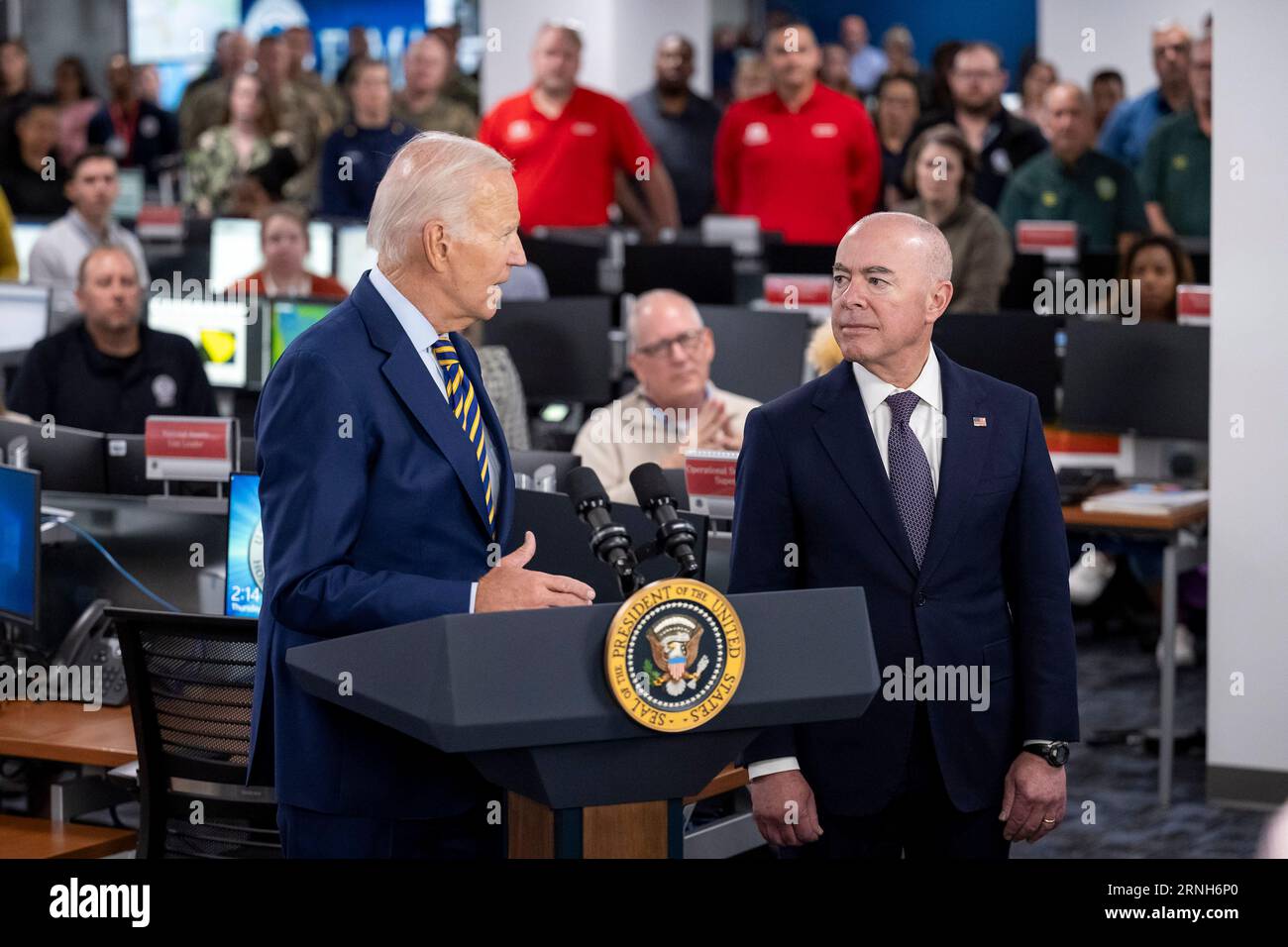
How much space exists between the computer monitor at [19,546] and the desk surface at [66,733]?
0.19 meters

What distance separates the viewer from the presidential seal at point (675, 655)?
5.87 feet

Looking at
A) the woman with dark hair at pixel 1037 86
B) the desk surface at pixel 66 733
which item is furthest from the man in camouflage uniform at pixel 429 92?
the desk surface at pixel 66 733

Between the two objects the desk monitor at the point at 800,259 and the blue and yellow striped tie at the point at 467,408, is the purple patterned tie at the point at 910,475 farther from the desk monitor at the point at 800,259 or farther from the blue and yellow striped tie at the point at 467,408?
the desk monitor at the point at 800,259

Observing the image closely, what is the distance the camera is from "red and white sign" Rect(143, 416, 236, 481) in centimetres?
412

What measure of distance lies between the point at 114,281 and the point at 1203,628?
151 inches

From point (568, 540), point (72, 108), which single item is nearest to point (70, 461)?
point (568, 540)

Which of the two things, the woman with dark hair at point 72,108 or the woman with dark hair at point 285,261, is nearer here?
the woman with dark hair at point 285,261

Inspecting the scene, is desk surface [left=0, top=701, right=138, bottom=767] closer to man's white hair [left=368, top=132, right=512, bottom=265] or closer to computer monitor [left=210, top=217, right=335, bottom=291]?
man's white hair [left=368, top=132, right=512, bottom=265]

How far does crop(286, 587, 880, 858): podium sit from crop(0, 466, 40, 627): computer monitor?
1.95 meters

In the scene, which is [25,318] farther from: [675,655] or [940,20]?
[940,20]

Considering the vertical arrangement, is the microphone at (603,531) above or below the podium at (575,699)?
above

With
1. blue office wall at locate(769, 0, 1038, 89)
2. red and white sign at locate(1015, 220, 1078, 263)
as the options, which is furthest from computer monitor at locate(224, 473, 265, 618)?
blue office wall at locate(769, 0, 1038, 89)
